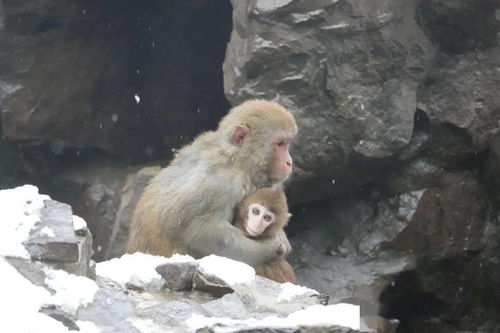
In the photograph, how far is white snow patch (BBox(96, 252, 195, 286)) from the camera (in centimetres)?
460

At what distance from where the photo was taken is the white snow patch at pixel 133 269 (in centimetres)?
460

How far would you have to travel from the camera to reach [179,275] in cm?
455

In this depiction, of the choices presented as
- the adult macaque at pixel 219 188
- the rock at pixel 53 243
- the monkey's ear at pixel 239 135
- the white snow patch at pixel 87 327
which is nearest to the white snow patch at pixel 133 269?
the rock at pixel 53 243

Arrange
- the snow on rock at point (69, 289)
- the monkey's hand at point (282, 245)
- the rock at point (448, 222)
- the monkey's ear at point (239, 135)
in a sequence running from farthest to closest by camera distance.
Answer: the rock at point (448, 222)
the monkey's ear at point (239, 135)
the monkey's hand at point (282, 245)
the snow on rock at point (69, 289)

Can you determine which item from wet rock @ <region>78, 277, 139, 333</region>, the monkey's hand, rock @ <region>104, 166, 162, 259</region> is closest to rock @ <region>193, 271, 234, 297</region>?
wet rock @ <region>78, 277, 139, 333</region>

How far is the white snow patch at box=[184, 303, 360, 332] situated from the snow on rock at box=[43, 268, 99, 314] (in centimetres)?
38

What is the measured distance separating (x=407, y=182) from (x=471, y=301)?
1.22 meters

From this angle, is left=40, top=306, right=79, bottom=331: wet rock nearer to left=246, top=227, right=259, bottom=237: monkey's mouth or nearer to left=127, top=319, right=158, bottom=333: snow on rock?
left=127, top=319, right=158, bottom=333: snow on rock

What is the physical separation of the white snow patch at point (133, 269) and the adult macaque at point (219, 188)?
166cm

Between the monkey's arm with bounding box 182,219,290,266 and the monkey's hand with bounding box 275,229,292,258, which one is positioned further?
the monkey's hand with bounding box 275,229,292,258

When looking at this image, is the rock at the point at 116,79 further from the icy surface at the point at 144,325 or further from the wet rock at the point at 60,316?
the wet rock at the point at 60,316

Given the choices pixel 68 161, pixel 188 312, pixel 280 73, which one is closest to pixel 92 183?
pixel 68 161

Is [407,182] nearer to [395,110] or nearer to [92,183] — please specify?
[395,110]

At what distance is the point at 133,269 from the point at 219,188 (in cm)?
198
